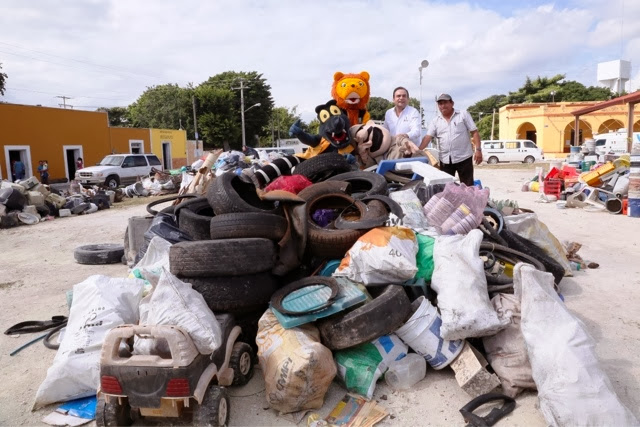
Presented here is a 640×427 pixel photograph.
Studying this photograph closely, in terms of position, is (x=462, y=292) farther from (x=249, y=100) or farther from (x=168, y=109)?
(x=249, y=100)

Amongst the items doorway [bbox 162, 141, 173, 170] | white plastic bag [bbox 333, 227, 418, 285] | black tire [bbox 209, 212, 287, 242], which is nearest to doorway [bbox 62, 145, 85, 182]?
doorway [bbox 162, 141, 173, 170]

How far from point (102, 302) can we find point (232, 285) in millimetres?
1001

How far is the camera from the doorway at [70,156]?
1042 inches

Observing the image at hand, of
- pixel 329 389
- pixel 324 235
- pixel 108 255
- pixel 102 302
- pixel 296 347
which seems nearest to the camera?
pixel 296 347

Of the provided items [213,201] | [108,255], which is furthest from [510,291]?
[108,255]

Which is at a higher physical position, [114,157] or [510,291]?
[114,157]

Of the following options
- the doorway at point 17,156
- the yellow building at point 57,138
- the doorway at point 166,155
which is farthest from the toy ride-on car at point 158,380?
the doorway at point 166,155

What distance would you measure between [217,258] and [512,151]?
31.3 meters

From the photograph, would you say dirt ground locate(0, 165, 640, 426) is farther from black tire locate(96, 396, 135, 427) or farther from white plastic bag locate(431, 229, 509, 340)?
black tire locate(96, 396, 135, 427)

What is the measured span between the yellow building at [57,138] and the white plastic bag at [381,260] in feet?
79.7

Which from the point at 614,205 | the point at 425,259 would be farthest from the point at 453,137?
the point at 614,205

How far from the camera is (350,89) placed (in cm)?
732

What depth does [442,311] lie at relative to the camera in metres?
3.14

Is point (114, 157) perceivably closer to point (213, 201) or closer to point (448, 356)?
point (213, 201)
